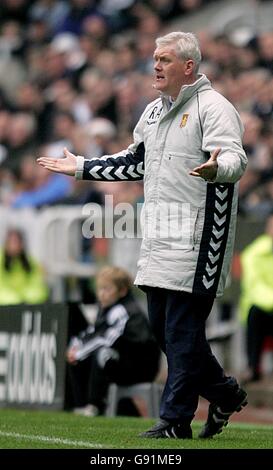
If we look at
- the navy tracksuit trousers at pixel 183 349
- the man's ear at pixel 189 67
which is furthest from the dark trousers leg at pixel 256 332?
the man's ear at pixel 189 67

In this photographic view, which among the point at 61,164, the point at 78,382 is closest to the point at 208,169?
the point at 61,164

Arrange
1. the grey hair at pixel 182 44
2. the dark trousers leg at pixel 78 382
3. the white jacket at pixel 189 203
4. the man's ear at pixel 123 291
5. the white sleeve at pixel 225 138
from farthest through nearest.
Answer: the man's ear at pixel 123 291, the dark trousers leg at pixel 78 382, the grey hair at pixel 182 44, the white jacket at pixel 189 203, the white sleeve at pixel 225 138

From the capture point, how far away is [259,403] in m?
14.0

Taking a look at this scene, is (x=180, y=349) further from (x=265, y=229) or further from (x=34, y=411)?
(x=265, y=229)

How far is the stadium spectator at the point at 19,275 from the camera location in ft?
50.3

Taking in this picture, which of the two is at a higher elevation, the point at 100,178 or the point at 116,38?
the point at 116,38

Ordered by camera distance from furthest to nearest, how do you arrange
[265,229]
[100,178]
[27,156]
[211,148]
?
[27,156]
[265,229]
[100,178]
[211,148]

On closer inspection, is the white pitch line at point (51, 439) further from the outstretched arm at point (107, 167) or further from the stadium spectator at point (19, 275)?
the stadium spectator at point (19, 275)

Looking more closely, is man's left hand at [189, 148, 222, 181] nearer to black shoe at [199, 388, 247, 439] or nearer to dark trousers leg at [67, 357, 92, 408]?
black shoe at [199, 388, 247, 439]

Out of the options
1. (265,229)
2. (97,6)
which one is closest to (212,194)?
(265,229)

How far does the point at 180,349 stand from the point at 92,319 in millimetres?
5918

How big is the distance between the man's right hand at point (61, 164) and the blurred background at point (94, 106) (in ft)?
14.6

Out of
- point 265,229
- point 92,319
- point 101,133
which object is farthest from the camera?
point 101,133

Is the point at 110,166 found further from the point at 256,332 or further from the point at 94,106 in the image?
the point at 94,106
